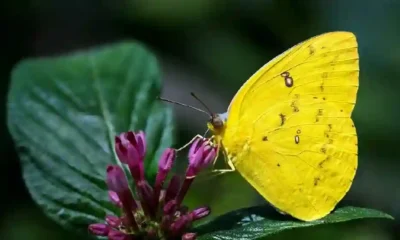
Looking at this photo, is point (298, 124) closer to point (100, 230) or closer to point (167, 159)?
point (167, 159)

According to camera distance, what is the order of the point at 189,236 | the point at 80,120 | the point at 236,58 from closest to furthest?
the point at 189,236 < the point at 80,120 < the point at 236,58

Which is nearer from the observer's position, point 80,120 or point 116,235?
point 116,235

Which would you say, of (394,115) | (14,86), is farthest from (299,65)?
(394,115)

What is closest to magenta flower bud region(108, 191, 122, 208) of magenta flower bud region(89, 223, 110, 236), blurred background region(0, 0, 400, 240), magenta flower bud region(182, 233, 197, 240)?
magenta flower bud region(89, 223, 110, 236)

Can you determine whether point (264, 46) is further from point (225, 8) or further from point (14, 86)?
point (14, 86)

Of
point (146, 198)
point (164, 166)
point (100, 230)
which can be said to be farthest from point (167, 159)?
point (100, 230)
